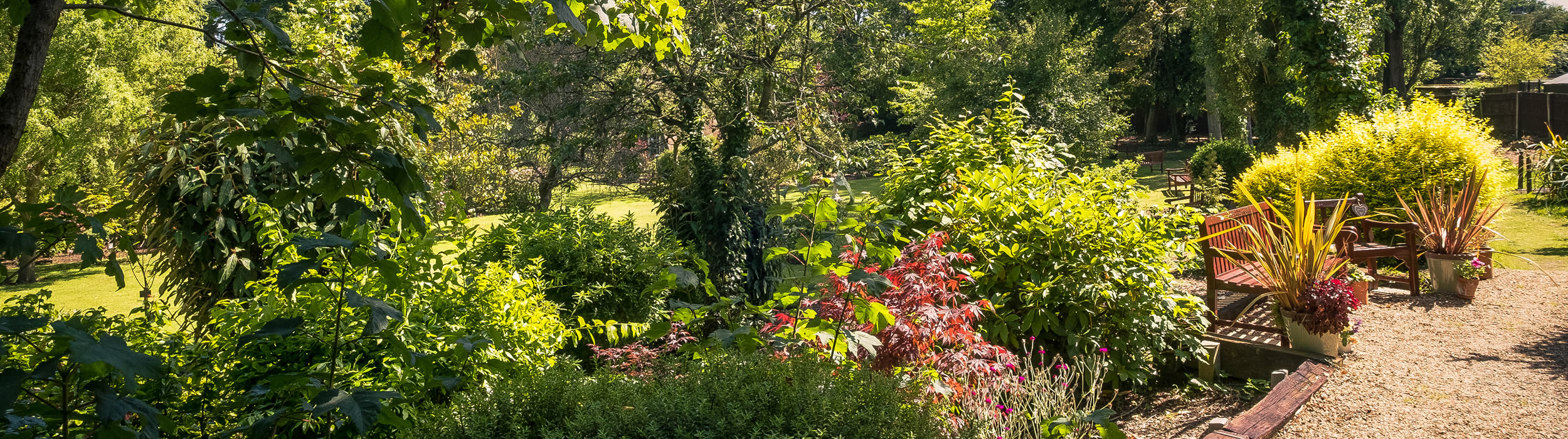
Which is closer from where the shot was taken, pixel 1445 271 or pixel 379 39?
pixel 379 39

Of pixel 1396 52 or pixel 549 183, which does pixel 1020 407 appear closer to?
pixel 549 183

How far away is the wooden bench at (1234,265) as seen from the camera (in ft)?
17.0

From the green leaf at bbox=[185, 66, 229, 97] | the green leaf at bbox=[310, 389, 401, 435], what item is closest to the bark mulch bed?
the green leaf at bbox=[310, 389, 401, 435]

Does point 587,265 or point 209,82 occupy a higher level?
point 209,82

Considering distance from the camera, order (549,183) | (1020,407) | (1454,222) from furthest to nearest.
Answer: (549,183), (1454,222), (1020,407)

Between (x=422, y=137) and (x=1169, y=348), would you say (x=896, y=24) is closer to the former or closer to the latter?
(x=1169, y=348)

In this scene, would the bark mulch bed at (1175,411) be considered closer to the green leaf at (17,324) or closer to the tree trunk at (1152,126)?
the green leaf at (17,324)

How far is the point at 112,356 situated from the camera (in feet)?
3.94

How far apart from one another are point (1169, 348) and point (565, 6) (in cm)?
373

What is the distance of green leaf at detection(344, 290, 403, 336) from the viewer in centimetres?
151

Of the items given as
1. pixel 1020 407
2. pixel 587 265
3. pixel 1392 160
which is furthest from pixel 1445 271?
pixel 587 265

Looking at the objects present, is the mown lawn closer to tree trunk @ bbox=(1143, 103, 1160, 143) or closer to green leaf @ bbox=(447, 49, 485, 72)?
green leaf @ bbox=(447, 49, 485, 72)

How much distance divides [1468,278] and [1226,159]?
27.8 feet

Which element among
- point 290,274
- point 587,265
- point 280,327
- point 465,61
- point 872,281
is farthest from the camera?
point 587,265
